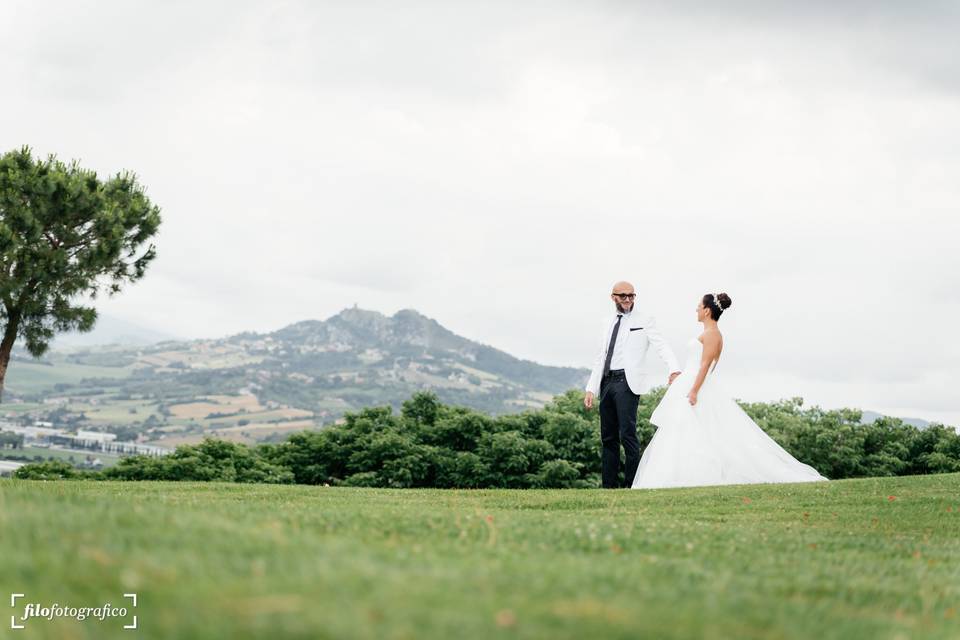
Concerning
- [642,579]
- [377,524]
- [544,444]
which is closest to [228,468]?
[544,444]

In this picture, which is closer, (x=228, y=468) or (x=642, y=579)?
(x=642, y=579)

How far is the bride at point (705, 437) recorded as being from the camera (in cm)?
1605

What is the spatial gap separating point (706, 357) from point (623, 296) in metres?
2.03

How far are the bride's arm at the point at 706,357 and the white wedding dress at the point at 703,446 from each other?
187 millimetres

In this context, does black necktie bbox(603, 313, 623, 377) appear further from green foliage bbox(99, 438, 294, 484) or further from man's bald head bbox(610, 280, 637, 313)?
green foliage bbox(99, 438, 294, 484)

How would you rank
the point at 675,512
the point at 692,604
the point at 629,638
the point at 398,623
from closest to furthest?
the point at 398,623, the point at 629,638, the point at 692,604, the point at 675,512

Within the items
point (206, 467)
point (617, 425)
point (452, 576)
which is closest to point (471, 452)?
point (206, 467)

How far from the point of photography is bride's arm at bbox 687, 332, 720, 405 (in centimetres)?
1602

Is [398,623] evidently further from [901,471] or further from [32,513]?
[901,471]

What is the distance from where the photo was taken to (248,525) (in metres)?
5.95

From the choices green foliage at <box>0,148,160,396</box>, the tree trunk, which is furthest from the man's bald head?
the tree trunk

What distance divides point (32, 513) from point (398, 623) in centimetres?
351

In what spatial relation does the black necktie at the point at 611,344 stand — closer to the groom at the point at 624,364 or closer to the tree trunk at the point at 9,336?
the groom at the point at 624,364

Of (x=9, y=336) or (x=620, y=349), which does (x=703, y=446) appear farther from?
(x=9, y=336)
